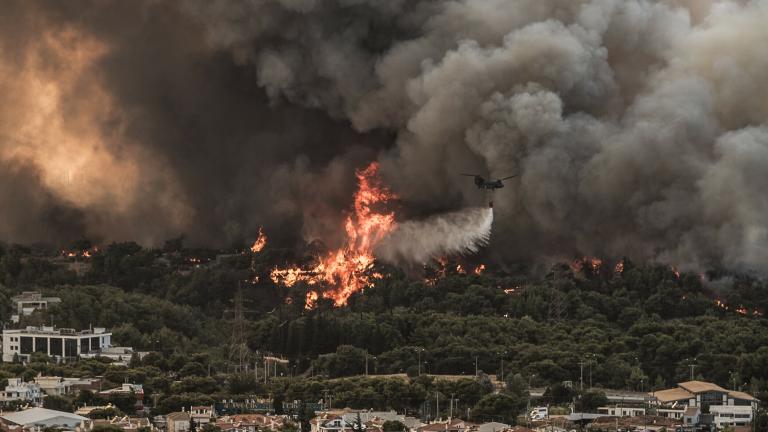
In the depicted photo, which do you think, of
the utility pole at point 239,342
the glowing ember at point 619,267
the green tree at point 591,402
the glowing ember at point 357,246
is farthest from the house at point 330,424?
the glowing ember at point 357,246

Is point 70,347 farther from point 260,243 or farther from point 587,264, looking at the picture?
point 587,264

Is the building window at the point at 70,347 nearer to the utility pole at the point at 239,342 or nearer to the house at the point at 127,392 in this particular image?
the utility pole at the point at 239,342

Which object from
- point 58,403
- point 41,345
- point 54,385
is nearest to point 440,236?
point 41,345

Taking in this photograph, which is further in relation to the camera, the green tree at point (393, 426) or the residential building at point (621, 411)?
the residential building at point (621, 411)

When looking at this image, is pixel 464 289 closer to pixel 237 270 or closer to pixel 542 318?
pixel 542 318

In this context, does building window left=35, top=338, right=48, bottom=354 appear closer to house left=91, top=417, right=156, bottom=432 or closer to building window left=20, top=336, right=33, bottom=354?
building window left=20, top=336, right=33, bottom=354

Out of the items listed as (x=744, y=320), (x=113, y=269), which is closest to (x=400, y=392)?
(x=744, y=320)
